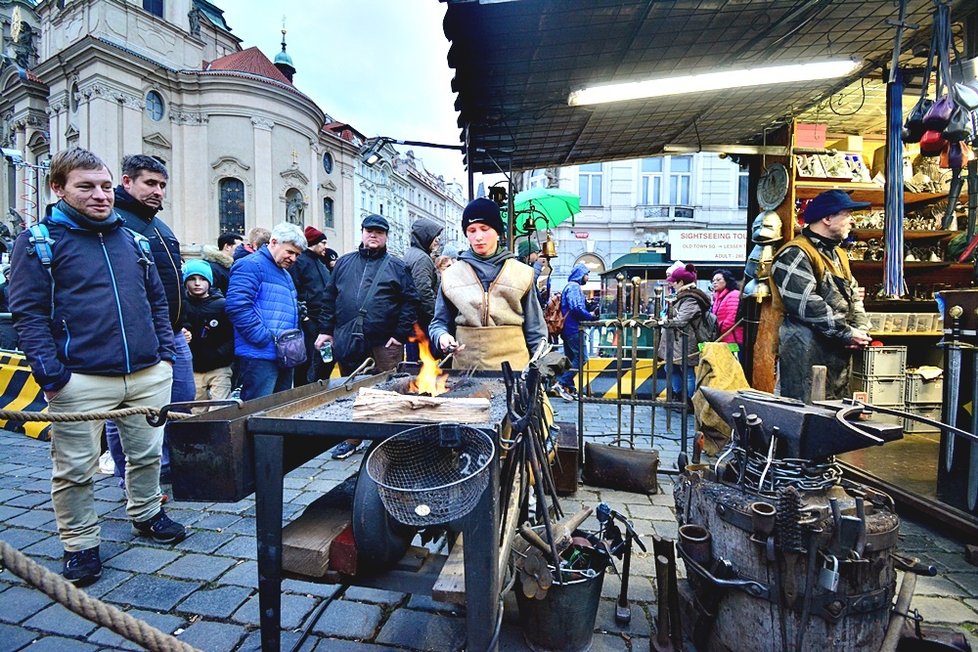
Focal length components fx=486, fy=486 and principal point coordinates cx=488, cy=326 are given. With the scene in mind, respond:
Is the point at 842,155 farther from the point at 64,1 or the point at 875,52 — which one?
the point at 64,1

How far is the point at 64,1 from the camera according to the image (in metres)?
28.2

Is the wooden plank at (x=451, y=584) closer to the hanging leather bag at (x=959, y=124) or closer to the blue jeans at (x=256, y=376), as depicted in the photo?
the blue jeans at (x=256, y=376)

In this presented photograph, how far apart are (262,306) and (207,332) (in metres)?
0.74

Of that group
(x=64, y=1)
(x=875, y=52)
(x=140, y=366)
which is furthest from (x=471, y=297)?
(x=64, y=1)

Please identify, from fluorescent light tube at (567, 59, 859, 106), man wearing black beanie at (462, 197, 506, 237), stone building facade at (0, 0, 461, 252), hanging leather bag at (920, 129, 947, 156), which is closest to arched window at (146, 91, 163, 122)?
stone building facade at (0, 0, 461, 252)

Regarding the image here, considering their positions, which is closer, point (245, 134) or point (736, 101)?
point (736, 101)

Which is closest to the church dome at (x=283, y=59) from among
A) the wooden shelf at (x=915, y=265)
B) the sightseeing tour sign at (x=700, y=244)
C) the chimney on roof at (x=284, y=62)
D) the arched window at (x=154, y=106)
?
the chimney on roof at (x=284, y=62)

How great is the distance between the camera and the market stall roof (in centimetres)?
415

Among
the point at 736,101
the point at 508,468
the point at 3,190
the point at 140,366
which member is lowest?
the point at 508,468

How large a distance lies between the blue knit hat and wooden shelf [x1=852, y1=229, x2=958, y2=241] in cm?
752

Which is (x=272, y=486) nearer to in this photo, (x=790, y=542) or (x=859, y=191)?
(x=790, y=542)

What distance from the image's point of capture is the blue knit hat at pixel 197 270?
4.46m

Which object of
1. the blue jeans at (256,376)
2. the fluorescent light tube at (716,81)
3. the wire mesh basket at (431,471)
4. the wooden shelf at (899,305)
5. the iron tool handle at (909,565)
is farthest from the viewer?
the wooden shelf at (899,305)

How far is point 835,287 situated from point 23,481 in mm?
7097
